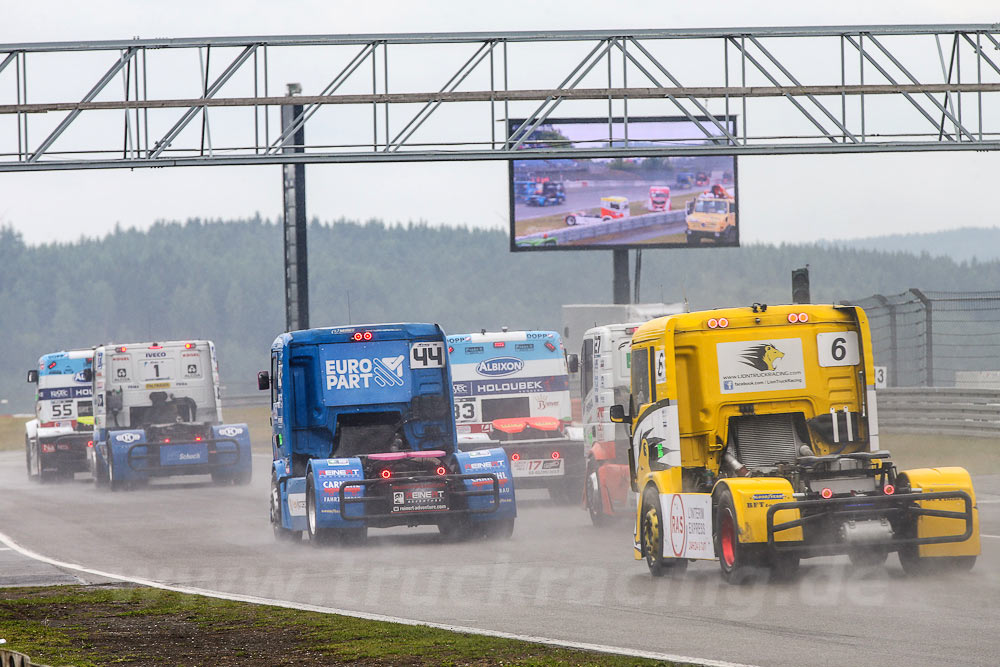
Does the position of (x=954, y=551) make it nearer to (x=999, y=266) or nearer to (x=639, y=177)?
(x=639, y=177)

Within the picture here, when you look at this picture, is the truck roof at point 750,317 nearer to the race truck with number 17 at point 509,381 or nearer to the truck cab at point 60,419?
the race truck with number 17 at point 509,381

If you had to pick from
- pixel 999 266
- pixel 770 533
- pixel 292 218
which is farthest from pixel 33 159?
pixel 999 266

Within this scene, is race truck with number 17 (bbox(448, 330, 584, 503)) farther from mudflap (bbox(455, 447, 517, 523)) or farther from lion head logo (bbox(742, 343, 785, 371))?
lion head logo (bbox(742, 343, 785, 371))

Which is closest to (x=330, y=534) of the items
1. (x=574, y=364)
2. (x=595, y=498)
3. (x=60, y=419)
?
(x=595, y=498)

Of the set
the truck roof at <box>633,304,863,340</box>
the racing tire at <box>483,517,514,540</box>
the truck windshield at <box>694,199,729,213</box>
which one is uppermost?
the truck windshield at <box>694,199,729,213</box>

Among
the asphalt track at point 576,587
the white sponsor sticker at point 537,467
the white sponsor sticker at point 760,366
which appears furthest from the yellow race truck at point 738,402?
the white sponsor sticker at point 537,467

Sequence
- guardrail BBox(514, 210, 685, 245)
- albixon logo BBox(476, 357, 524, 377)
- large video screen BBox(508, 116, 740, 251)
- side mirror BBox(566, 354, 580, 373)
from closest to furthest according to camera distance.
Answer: side mirror BBox(566, 354, 580, 373) < albixon logo BBox(476, 357, 524, 377) < large video screen BBox(508, 116, 740, 251) < guardrail BBox(514, 210, 685, 245)

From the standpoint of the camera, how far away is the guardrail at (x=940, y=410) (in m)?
29.7

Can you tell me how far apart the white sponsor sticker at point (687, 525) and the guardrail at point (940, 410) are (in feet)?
56.4

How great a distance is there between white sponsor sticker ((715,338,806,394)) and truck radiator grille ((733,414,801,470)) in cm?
31

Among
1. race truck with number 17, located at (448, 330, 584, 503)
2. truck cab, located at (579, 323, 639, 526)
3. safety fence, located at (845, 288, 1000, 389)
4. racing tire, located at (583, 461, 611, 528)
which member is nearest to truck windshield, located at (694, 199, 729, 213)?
safety fence, located at (845, 288, 1000, 389)

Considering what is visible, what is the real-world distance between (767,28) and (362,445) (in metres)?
9.36

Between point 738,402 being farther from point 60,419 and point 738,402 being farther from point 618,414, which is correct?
point 60,419

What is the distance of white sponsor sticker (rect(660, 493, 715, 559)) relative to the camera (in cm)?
1310
